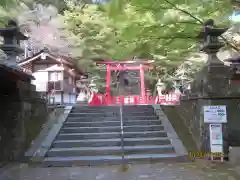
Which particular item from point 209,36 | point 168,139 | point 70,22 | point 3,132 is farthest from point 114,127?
point 70,22

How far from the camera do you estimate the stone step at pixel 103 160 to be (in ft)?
26.5

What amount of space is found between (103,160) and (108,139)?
4.88 feet

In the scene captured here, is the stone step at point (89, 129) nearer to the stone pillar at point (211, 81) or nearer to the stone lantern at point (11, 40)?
the stone lantern at point (11, 40)

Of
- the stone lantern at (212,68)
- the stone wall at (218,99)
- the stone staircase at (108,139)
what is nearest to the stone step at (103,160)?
the stone staircase at (108,139)

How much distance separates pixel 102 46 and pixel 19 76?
12629 millimetres

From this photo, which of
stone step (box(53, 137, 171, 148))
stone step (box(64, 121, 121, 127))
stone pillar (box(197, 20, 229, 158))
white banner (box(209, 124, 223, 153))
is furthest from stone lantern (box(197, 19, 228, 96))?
stone step (box(64, 121, 121, 127))

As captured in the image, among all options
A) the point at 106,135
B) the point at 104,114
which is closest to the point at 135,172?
the point at 106,135

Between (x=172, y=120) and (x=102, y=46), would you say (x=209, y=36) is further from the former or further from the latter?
(x=102, y=46)

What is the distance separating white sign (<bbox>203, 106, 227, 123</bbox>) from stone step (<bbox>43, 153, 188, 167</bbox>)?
135 cm

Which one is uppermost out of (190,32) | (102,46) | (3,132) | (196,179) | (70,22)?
(70,22)

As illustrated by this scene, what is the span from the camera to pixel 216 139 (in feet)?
27.7

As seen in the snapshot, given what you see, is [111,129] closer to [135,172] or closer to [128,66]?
[135,172]

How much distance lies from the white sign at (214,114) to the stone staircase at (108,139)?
4.58 feet

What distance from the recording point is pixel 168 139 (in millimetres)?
9508
